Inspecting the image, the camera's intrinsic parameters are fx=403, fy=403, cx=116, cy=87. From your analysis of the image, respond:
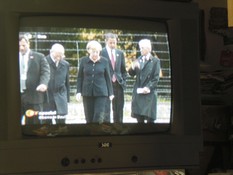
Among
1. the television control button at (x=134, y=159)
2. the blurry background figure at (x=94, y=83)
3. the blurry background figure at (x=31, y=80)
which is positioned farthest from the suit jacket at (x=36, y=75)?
the television control button at (x=134, y=159)

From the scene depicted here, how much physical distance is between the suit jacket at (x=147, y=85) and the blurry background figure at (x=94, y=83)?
0.31 ft

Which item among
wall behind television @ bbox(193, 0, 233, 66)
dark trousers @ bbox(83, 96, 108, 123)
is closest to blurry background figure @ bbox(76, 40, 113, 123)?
dark trousers @ bbox(83, 96, 108, 123)

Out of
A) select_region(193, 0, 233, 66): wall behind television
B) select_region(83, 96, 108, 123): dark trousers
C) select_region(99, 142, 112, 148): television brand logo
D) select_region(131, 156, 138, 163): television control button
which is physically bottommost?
select_region(131, 156, 138, 163): television control button

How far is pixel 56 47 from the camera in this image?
140 centimetres

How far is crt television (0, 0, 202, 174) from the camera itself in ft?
4.48

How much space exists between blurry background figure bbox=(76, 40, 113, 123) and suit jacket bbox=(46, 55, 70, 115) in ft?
0.14

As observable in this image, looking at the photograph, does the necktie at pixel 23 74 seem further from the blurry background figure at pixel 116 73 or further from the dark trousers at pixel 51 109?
the blurry background figure at pixel 116 73

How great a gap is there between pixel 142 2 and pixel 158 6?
0.06 metres

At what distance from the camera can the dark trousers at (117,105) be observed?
144 centimetres

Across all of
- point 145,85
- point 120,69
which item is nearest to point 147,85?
point 145,85

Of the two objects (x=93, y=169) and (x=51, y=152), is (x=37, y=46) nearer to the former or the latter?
(x=51, y=152)

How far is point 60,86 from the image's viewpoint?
1404 millimetres

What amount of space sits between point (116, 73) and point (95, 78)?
0.25 feet

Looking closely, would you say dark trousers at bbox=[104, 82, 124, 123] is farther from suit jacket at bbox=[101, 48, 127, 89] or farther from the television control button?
the television control button
